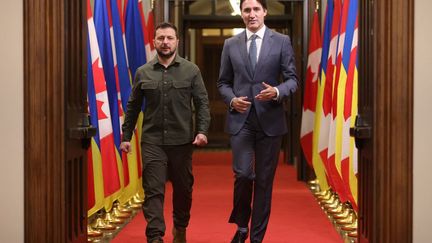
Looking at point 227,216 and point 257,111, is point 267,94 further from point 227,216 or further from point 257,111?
point 227,216

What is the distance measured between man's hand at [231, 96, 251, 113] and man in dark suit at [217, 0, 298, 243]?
0.8 inches

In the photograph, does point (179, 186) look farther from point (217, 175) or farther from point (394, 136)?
point (217, 175)

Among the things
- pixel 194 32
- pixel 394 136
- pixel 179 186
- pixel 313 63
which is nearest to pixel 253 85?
pixel 179 186

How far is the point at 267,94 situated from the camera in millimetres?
4340

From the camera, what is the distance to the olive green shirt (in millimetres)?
4750

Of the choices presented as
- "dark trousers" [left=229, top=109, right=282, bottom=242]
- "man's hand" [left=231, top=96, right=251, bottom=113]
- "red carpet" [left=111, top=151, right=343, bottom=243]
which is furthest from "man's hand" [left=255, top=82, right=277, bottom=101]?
"red carpet" [left=111, top=151, right=343, bottom=243]

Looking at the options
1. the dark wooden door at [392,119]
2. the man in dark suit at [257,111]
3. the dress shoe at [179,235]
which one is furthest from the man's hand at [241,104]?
the dress shoe at [179,235]

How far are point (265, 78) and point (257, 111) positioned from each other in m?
0.23

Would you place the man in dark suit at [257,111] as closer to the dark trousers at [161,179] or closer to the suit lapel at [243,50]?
the suit lapel at [243,50]

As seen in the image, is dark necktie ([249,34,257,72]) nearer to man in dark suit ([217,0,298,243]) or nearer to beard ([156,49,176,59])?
man in dark suit ([217,0,298,243])

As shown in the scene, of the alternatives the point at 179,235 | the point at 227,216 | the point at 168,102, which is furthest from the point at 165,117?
the point at 227,216

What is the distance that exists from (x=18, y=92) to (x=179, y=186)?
158 cm

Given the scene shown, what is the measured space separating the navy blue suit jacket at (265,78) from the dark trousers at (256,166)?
51 mm

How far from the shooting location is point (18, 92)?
11.9 ft
